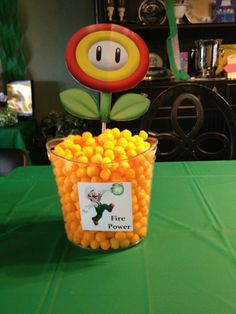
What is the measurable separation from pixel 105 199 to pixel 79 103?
196mm

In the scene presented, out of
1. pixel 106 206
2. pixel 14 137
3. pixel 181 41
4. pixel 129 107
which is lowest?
pixel 14 137

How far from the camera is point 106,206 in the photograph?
54 cm

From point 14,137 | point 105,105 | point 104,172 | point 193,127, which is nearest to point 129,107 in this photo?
point 105,105

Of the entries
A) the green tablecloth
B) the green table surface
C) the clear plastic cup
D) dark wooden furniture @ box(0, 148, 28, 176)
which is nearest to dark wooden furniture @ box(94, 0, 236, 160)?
the green tablecloth

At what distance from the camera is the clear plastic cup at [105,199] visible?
1.73 ft

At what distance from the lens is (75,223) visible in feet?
1.85

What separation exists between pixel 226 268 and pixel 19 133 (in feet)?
6.41

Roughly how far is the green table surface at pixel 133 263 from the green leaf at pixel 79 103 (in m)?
0.23

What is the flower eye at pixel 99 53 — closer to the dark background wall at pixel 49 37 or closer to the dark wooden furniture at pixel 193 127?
the dark wooden furniture at pixel 193 127

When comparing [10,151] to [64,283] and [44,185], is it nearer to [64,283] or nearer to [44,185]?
[44,185]

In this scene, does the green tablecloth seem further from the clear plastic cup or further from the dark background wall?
the clear plastic cup

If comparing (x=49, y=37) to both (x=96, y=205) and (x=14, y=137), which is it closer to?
(x=14, y=137)

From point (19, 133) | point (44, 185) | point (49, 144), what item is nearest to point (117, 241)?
point (49, 144)

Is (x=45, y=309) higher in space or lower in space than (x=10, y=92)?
lower
